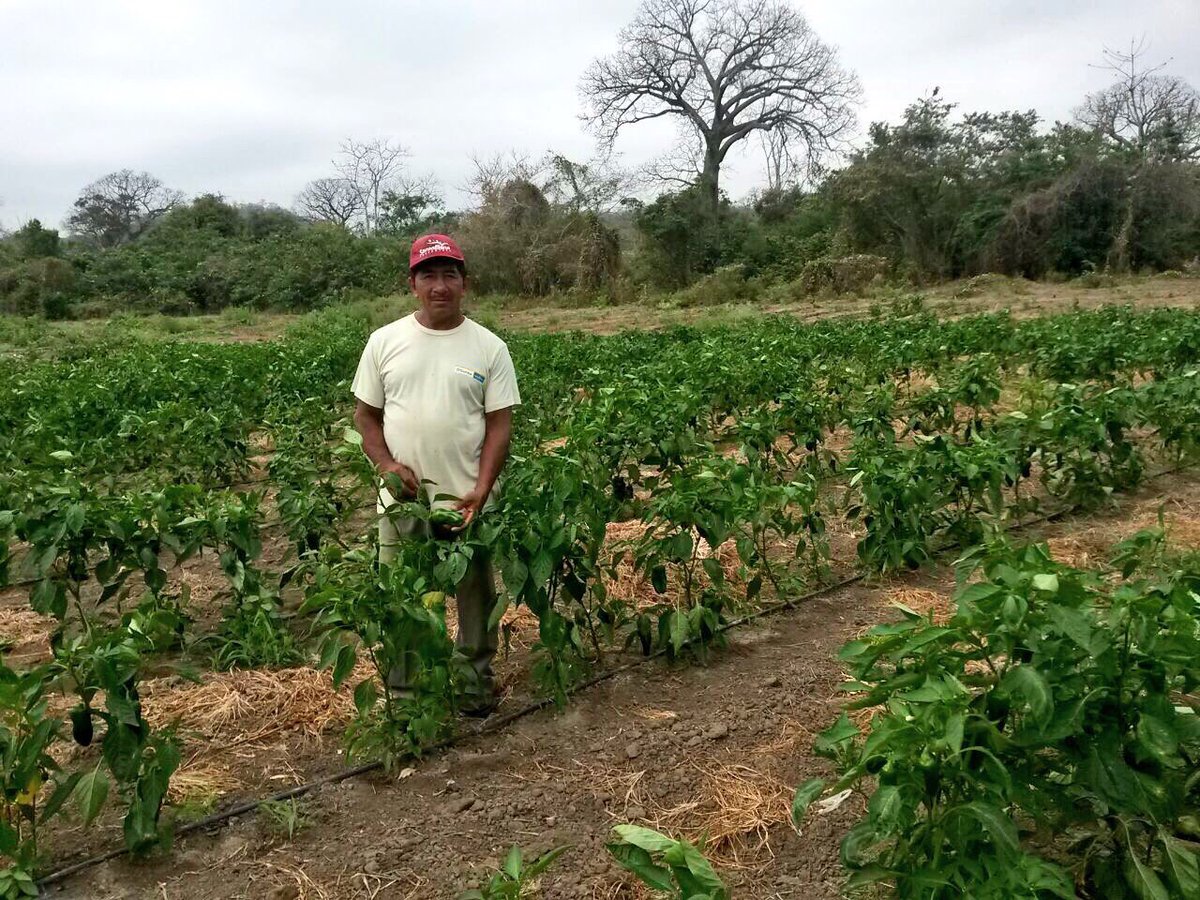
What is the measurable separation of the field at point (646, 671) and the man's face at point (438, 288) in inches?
23.0

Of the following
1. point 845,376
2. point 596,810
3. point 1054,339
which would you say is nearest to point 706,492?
point 596,810

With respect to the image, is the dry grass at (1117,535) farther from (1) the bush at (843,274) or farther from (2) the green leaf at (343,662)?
(1) the bush at (843,274)

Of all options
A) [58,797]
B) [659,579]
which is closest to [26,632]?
[58,797]

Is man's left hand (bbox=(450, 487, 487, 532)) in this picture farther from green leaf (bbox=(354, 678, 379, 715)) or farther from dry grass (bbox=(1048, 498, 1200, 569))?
dry grass (bbox=(1048, 498, 1200, 569))

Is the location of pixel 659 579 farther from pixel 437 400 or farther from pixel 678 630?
pixel 437 400

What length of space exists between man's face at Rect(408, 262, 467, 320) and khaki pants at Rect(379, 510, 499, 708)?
716 millimetres

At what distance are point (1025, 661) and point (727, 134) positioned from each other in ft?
114

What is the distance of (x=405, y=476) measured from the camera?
3.06m

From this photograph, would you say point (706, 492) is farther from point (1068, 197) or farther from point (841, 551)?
point (1068, 197)

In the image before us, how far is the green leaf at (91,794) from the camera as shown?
2.26m

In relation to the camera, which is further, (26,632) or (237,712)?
(26,632)

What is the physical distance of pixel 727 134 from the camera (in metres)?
34.3

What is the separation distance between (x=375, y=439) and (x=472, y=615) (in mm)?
719

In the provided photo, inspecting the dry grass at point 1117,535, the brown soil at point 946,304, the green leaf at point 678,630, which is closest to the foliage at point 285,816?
the green leaf at point 678,630
